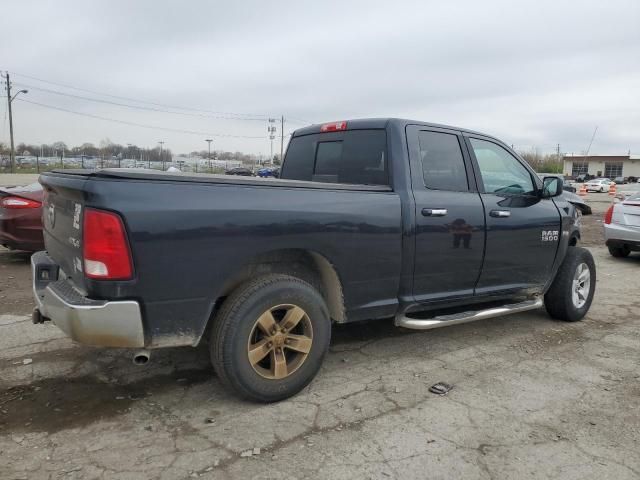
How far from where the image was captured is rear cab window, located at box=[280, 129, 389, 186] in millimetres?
3990

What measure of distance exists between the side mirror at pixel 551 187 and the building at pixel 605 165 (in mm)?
89066

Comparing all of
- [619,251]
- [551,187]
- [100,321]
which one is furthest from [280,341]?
[619,251]

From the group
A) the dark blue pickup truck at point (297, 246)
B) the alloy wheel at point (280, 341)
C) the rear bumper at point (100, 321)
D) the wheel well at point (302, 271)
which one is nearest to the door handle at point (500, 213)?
the dark blue pickup truck at point (297, 246)

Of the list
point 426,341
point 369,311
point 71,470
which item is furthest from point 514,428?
point 71,470

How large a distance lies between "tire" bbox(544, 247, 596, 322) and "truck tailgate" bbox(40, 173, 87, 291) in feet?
14.4

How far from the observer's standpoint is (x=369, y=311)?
147 inches

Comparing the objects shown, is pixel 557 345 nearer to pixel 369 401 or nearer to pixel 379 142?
pixel 369 401

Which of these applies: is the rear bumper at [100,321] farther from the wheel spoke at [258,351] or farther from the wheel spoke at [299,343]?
the wheel spoke at [299,343]

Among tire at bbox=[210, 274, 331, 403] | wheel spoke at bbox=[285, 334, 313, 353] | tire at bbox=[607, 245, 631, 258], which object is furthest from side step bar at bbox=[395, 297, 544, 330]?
tire at bbox=[607, 245, 631, 258]

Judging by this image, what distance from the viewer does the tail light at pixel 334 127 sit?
4.36 meters

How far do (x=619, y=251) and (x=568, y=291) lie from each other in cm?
571

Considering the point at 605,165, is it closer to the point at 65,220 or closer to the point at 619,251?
the point at 619,251

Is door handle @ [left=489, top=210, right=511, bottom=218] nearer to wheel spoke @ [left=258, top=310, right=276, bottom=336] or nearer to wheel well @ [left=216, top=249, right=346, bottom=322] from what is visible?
wheel well @ [left=216, top=249, right=346, bottom=322]

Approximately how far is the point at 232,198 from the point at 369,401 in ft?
5.27
